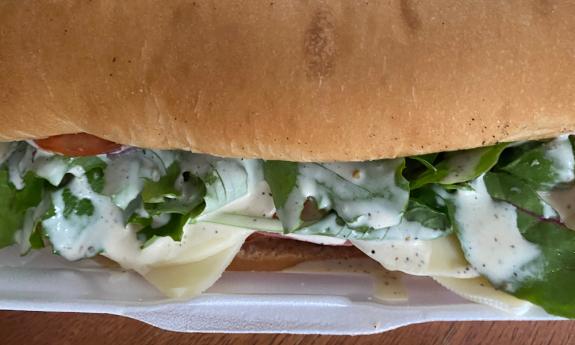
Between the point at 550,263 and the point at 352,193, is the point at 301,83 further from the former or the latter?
the point at 550,263

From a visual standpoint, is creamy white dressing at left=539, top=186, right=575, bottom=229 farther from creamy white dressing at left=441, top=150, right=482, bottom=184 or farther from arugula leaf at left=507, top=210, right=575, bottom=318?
creamy white dressing at left=441, top=150, right=482, bottom=184

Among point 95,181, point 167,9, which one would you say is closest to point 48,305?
point 95,181

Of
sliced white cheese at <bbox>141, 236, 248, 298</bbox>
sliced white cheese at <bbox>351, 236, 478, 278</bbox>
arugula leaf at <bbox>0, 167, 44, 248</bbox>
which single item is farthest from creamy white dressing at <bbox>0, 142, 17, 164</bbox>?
sliced white cheese at <bbox>351, 236, 478, 278</bbox>

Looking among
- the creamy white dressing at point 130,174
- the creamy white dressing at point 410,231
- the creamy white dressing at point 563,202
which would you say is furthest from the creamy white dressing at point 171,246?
the creamy white dressing at point 563,202

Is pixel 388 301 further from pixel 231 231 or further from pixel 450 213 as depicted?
pixel 231 231

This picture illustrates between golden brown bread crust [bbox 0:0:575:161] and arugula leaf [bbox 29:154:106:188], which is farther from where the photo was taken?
arugula leaf [bbox 29:154:106:188]

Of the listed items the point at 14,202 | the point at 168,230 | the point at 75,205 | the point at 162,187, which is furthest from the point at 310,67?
the point at 14,202
